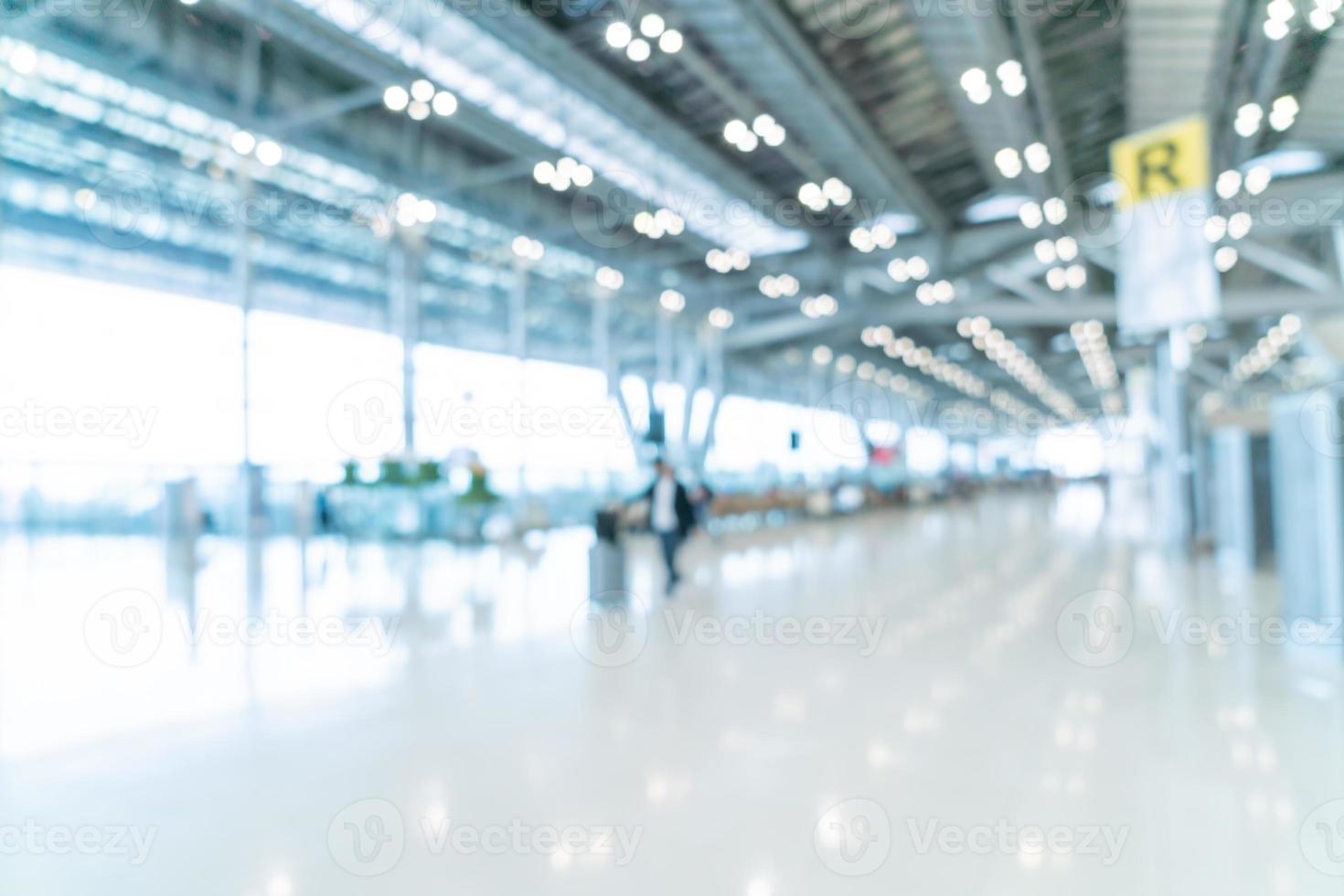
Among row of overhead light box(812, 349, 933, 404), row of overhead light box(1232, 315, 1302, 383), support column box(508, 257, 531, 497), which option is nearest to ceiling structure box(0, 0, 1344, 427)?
support column box(508, 257, 531, 497)

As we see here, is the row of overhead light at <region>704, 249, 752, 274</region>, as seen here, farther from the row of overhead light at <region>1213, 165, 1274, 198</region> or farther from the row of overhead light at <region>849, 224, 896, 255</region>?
the row of overhead light at <region>1213, 165, 1274, 198</region>

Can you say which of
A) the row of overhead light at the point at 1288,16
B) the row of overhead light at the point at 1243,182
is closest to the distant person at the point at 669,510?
the row of overhead light at the point at 1288,16

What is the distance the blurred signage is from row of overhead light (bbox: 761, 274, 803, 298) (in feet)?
40.7

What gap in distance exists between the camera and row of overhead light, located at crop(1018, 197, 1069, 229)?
15.9 m

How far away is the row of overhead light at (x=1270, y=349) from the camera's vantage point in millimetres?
27422

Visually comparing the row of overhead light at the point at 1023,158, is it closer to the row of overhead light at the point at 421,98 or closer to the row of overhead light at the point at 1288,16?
the row of overhead light at the point at 1288,16

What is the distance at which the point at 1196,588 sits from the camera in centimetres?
902

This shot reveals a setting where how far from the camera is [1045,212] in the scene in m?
16.2

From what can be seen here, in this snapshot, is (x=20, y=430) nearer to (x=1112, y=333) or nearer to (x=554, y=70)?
(x=554, y=70)

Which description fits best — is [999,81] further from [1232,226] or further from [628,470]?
[628,470]

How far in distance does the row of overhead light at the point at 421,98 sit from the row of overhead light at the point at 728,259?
9.36 metres

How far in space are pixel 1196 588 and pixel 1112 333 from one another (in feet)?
83.9

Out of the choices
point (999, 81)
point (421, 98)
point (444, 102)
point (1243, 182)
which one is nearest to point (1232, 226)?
point (1243, 182)

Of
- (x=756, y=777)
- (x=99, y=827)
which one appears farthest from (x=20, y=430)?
(x=756, y=777)
